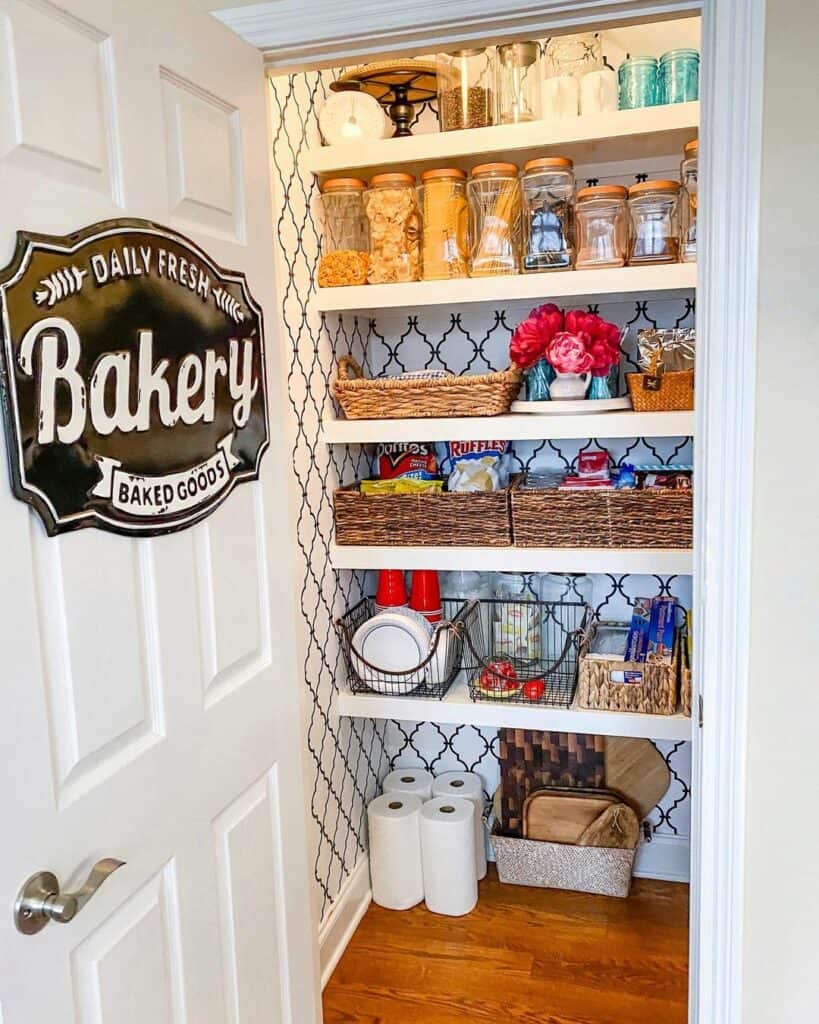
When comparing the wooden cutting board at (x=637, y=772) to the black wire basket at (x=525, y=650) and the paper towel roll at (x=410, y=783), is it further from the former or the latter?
the paper towel roll at (x=410, y=783)

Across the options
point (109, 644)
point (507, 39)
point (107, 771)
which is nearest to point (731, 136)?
point (507, 39)

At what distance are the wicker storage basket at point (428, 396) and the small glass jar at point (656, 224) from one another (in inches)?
16.1

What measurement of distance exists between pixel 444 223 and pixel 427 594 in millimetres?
950

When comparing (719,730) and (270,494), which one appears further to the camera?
(270,494)

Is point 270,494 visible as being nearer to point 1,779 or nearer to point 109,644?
point 109,644

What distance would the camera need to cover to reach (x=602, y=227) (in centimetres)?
203

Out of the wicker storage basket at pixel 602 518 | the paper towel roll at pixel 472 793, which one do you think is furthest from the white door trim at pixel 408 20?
the paper towel roll at pixel 472 793

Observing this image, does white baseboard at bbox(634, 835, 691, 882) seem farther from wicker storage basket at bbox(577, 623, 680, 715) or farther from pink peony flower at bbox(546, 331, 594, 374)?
pink peony flower at bbox(546, 331, 594, 374)

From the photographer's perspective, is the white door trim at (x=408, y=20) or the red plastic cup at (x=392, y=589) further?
the red plastic cup at (x=392, y=589)

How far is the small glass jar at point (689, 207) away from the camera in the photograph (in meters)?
1.95

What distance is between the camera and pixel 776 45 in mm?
1144

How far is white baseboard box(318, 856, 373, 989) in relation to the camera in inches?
86.7

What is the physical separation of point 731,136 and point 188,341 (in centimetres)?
78

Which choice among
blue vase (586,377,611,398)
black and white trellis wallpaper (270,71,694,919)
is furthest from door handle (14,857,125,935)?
blue vase (586,377,611,398)
